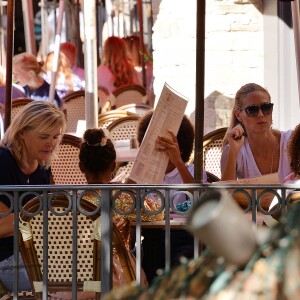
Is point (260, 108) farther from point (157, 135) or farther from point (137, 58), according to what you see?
point (137, 58)

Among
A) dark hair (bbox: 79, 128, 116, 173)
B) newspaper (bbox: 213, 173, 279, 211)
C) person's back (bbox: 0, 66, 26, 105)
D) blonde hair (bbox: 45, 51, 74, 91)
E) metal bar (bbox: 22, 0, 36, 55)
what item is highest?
metal bar (bbox: 22, 0, 36, 55)

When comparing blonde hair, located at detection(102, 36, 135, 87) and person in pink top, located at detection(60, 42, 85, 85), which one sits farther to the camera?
person in pink top, located at detection(60, 42, 85, 85)

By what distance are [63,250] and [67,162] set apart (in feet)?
10.4

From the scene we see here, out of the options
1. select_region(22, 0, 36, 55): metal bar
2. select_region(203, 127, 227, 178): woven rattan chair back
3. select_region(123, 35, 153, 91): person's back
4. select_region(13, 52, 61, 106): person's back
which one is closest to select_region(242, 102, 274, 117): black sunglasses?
select_region(203, 127, 227, 178): woven rattan chair back

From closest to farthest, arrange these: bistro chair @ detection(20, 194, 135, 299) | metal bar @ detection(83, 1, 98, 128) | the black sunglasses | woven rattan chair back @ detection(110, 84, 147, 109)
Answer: bistro chair @ detection(20, 194, 135, 299) → the black sunglasses → metal bar @ detection(83, 1, 98, 128) → woven rattan chair back @ detection(110, 84, 147, 109)

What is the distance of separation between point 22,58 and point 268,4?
3.16 metres

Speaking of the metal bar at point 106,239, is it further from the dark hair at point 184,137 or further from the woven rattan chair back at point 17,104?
the woven rattan chair back at point 17,104

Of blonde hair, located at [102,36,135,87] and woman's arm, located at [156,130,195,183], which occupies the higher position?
blonde hair, located at [102,36,135,87]

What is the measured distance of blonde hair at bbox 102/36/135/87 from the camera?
1478 centimetres

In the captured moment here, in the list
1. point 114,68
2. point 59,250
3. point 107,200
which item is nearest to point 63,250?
point 59,250

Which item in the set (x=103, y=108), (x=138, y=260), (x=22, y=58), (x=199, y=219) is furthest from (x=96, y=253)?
(x=103, y=108)

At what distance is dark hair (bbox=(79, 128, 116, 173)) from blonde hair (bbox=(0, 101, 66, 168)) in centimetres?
20

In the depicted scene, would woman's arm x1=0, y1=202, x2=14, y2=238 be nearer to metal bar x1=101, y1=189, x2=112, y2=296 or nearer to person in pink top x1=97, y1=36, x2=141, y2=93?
metal bar x1=101, y1=189, x2=112, y2=296

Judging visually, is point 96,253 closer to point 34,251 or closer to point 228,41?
point 34,251
